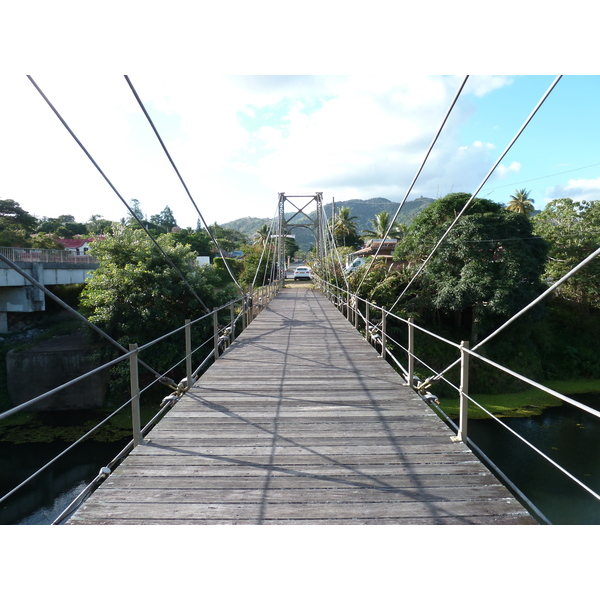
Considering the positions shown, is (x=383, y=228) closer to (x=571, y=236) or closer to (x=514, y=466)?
(x=571, y=236)

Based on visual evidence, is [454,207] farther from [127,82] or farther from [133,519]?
[133,519]

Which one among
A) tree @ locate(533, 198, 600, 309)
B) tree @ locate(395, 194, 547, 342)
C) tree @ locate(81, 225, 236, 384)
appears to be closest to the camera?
tree @ locate(81, 225, 236, 384)

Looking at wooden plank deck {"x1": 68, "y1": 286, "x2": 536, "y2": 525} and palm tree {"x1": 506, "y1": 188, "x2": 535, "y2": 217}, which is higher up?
palm tree {"x1": 506, "y1": 188, "x2": 535, "y2": 217}

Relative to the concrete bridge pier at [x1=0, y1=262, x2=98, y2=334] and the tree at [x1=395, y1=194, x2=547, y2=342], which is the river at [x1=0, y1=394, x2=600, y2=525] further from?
the concrete bridge pier at [x1=0, y1=262, x2=98, y2=334]

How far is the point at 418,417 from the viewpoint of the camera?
12.2 feet

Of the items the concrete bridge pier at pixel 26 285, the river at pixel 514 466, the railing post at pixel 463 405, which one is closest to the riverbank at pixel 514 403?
the river at pixel 514 466

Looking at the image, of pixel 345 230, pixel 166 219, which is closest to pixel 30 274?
pixel 345 230

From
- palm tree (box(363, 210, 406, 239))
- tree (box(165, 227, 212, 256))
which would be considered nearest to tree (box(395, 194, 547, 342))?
palm tree (box(363, 210, 406, 239))

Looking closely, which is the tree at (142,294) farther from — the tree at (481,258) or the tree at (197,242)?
the tree at (197,242)

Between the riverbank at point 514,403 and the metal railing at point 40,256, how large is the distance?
15933 millimetres

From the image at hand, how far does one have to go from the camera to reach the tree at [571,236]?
683 inches

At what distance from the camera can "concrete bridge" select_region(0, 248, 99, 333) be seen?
693 inches

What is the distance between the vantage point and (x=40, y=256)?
18.6 metres

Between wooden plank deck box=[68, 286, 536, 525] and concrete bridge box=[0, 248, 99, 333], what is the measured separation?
1652 centimetres
